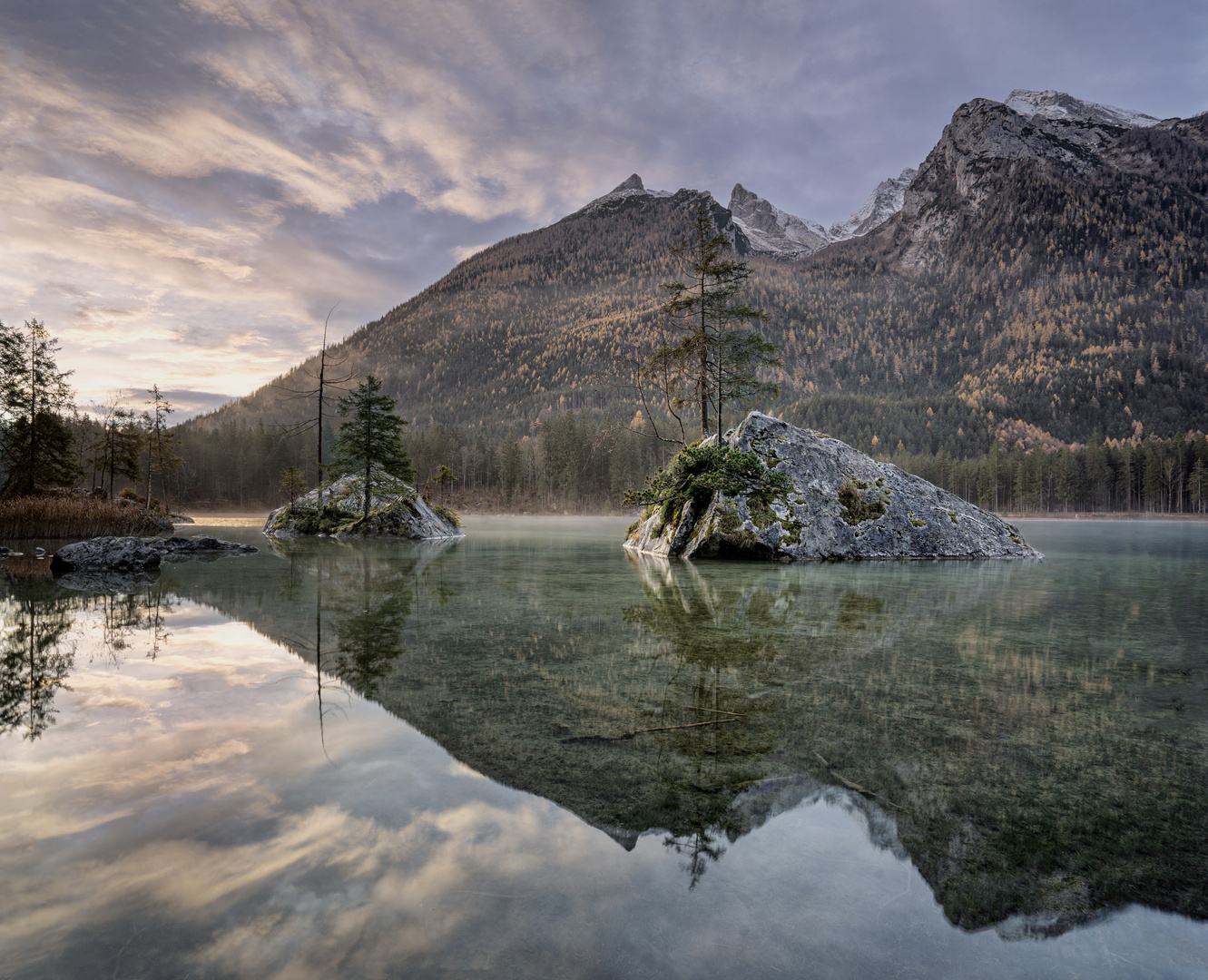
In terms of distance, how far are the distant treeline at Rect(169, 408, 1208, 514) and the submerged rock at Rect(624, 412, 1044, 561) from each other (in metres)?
71.6

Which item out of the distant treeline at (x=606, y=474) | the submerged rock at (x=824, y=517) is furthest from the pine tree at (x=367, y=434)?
the distant treeline at (x=606, y=474)

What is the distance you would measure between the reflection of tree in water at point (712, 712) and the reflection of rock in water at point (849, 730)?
18 mm

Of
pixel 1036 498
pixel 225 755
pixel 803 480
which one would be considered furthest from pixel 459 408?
pixel 225 755

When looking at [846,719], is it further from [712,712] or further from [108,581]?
[108,581]

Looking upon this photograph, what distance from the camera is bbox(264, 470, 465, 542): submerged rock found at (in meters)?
28.9

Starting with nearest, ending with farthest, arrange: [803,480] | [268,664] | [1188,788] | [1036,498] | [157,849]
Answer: [157,849] → [1188,788] → [268,664] → [803,480] → [1036,498]

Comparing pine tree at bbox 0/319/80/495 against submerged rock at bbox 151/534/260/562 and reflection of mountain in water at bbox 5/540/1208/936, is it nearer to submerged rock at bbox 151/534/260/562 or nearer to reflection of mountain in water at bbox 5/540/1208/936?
submerged rock at bbox 151/534/260/562

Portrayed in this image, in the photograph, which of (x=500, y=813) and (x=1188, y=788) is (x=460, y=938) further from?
(x=1188, y=788)

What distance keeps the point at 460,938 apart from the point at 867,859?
1623 millimetres

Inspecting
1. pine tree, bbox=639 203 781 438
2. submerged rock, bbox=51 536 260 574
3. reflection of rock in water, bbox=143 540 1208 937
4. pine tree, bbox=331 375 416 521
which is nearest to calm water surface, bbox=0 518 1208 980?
reflection of rock in water, bbox=143 540 1208 937

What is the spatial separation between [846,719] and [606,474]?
94.9 metres

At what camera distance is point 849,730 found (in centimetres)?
386

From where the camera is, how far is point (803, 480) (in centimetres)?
1869

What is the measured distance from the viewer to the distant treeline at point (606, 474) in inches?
3679
